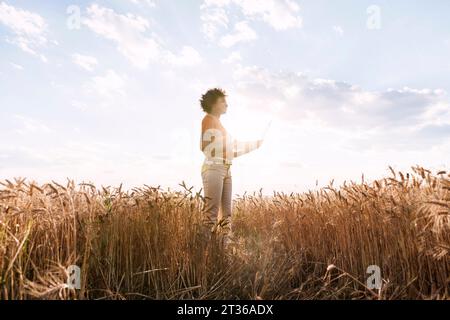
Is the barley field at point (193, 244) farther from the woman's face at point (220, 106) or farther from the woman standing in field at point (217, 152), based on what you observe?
the woman's face at point (220, 106)

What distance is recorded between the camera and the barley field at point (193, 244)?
254 centimetres

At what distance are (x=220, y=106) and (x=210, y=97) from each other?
7.0 inches

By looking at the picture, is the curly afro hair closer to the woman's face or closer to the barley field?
the woman's face

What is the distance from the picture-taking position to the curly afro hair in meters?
4.52

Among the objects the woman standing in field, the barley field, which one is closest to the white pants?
the woman standing in field

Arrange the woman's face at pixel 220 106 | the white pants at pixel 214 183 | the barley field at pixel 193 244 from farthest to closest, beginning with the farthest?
the woman's face at pixel 220 106 → the white pants at pixel 214 183 → the barley field at pixel 193 244

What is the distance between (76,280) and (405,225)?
2496mm

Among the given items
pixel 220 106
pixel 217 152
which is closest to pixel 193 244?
pixel 217 152

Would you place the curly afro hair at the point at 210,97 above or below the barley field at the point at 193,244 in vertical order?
above

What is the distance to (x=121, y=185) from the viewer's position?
11.2 ft

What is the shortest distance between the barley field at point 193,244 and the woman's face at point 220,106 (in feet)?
4.21

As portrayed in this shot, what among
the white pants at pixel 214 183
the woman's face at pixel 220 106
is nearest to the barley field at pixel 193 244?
the white pants at pixel 214 183
